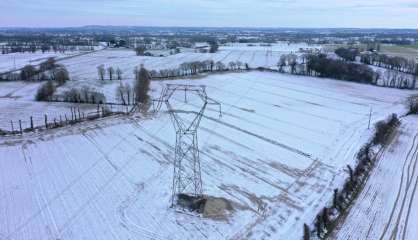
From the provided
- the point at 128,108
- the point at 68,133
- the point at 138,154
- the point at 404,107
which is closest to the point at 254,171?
the point at 138,154

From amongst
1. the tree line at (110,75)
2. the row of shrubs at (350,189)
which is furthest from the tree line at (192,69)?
the row of shrubs at (350,189)

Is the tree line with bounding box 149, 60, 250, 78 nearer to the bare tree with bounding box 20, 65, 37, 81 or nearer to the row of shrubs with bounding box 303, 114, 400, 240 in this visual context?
the bare tree with bounding box 20, 65, 37, 81

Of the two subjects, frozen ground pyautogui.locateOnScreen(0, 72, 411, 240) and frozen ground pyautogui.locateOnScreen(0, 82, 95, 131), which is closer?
frozen ground pyautogui.locateOnScreen(0, 72, 411, 240)

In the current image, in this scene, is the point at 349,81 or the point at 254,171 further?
the point at 349,81

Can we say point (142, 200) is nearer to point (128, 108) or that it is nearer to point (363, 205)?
point (363, 205)

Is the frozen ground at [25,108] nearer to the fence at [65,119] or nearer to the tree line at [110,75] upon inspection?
the fence at [65,119]

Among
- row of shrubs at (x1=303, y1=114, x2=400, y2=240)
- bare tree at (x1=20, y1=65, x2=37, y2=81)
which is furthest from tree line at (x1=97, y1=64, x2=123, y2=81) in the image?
row of shrubs at (x1=303, y1=114, x2=400, y2=240)
